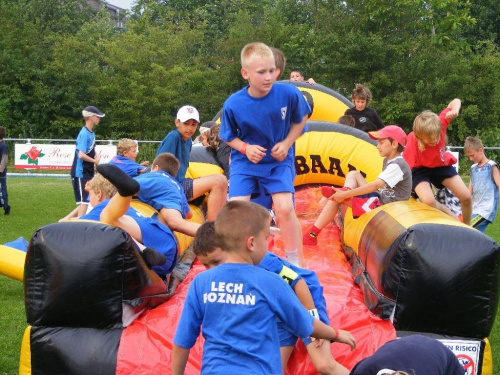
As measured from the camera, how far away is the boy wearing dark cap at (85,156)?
9172mm

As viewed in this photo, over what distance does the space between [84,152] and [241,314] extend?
7087mm

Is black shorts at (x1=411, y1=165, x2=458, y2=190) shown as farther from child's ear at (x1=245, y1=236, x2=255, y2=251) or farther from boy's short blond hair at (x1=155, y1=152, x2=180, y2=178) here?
child's ear at (x1=245, y1=236, x2=255, y2=251)

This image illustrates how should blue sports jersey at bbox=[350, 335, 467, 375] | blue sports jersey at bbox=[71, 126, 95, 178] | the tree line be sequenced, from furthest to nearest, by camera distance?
1. the tree line
2. blue sports jersey at bbox=[71, 126, 95, 178]
3. blue sports jersey at bbox=[350, 335, 467, 375]

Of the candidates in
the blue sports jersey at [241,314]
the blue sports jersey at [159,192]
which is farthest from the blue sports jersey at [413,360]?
the blue sports jersey at [159,192]

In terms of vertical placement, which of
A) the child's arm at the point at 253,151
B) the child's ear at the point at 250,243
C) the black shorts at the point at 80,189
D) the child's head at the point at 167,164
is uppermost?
the child's arm at the point at 253,151

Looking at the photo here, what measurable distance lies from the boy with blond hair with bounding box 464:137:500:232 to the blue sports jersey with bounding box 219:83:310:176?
11.8 ft

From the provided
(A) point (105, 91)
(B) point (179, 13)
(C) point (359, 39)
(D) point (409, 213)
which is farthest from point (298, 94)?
(B) point (179, 13)

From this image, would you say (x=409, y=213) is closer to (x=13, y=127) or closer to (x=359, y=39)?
(x=359, y=39)

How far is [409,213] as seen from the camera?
423 cm

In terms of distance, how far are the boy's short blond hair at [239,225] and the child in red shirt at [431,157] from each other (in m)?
3.09

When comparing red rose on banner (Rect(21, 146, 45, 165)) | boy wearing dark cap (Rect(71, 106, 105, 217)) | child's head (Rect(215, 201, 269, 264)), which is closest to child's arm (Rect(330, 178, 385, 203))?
child's head (Rect(215, 201, 269, 264))

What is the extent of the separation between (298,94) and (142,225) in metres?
1.30

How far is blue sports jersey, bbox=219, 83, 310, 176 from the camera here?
4.47m

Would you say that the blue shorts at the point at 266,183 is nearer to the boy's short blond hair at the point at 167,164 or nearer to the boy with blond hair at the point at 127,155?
the boy's short blond hair at the point at 167,164
